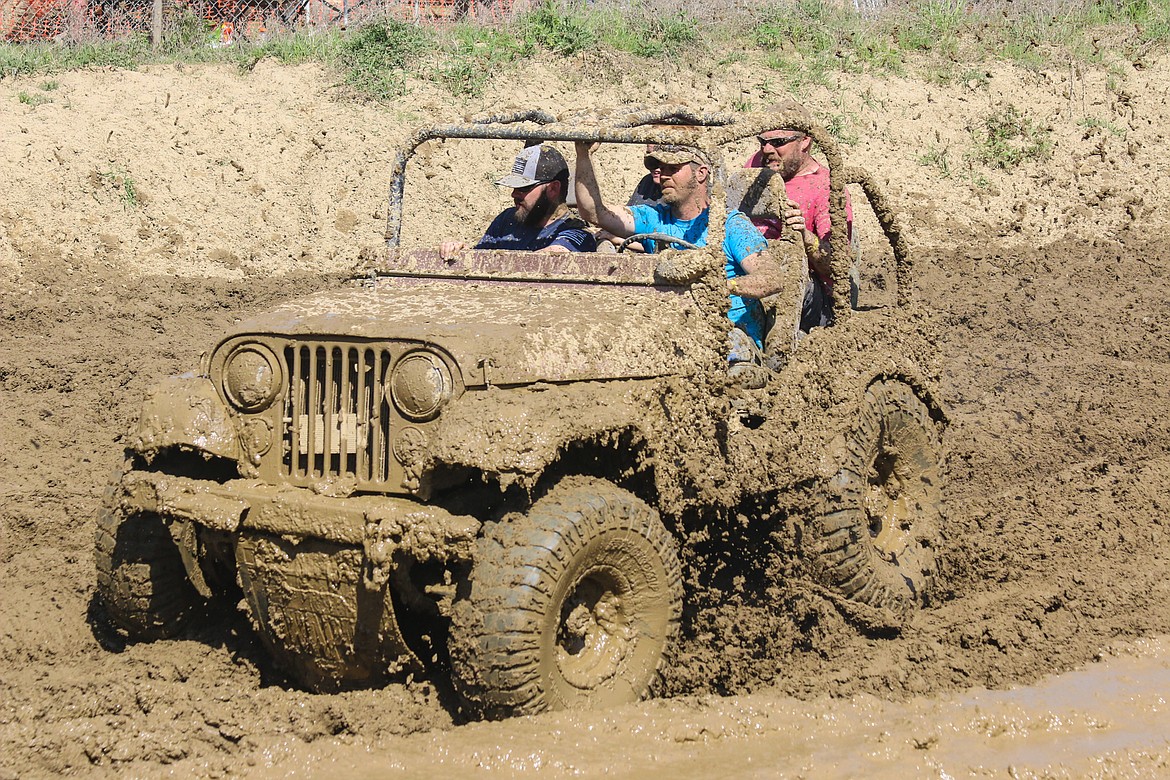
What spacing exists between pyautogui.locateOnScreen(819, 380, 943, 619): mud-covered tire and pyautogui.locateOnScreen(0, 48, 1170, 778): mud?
135 millimetres

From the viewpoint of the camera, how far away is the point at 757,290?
5.27m

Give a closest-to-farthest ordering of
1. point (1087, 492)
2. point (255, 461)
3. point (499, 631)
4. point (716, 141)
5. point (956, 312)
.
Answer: point (499, 631) < point (255, 461) < point (716, 141) < point (1087, 492) < point (956, 312)

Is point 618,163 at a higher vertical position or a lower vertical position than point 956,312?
higher

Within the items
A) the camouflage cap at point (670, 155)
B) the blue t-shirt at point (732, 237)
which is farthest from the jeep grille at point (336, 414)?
the camouflage cap at point (670, 155)

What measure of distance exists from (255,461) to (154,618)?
0.83 meters

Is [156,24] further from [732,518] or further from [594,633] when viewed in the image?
[594,633]

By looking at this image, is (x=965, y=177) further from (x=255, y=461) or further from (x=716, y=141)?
(x=255, y=461)

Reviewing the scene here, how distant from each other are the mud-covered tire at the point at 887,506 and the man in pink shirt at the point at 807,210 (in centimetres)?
73

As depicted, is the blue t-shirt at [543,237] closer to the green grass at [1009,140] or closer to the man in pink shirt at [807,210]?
the man in pink shirt at [807,210]

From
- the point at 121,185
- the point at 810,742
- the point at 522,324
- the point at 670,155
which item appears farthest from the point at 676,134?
the point at 121,185

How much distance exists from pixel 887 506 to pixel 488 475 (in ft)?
8.86

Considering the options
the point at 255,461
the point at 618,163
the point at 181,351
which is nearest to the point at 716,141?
the point at 255,461

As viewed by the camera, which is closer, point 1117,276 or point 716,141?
point 716,141

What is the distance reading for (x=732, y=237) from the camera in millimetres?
5449
